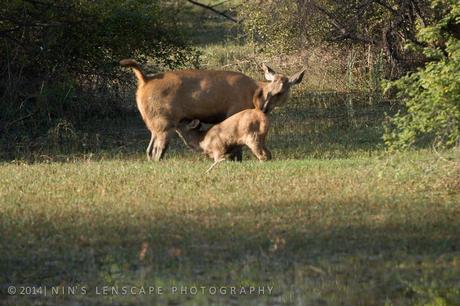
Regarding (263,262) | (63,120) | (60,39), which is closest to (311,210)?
(263,262)

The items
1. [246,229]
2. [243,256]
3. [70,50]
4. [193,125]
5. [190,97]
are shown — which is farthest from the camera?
[70,50]

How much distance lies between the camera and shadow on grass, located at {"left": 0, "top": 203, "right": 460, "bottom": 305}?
7.69 m

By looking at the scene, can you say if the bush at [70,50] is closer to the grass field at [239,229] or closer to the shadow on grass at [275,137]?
the shadow on grass at [275,137]

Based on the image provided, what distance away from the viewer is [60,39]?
17703 mm

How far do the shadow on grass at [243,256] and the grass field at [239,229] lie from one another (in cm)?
2

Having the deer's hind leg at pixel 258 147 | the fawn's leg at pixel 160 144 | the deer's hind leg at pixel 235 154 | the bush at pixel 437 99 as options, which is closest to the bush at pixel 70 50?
the fawn's leg at pixel 160 144

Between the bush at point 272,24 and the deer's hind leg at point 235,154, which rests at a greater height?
the bush at point 272,24

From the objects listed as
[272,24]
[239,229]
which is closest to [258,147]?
[239,229]

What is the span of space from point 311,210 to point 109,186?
2.59 metres

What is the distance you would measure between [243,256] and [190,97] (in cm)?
632

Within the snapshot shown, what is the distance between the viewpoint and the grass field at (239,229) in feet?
25.7

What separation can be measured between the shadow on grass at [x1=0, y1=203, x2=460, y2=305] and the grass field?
0.05 feet

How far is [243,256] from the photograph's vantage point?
857 cm

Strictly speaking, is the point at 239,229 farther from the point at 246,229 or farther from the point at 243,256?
the point at 243,256
